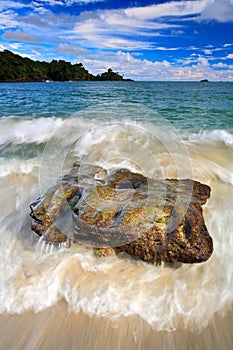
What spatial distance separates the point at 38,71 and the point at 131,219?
9463 centimetres

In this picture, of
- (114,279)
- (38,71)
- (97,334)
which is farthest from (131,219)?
(38,71)

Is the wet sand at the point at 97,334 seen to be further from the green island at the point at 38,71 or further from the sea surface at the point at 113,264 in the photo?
the green island at the point at 38,71

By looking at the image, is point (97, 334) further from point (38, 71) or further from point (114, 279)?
point (38, 71)

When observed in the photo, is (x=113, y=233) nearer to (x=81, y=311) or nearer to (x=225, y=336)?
(x=81, y=311)

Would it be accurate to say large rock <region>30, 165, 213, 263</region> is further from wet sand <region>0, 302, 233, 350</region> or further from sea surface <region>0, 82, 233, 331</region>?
wet sand <region>0, 302, 233, 350</region>

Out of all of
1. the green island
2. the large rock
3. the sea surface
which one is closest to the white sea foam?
the sea surface

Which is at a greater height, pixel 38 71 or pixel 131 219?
pixel 38 71

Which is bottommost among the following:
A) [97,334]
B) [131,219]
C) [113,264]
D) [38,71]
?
[97,334]

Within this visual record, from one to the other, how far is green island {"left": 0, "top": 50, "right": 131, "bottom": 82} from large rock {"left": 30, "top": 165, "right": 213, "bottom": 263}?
268ft

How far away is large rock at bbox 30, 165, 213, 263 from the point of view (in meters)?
2.86

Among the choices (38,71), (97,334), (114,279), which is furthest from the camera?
(38,71)

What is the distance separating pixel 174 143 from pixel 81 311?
7.31 meters

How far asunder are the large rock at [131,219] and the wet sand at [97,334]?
73cm

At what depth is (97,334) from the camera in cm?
224
